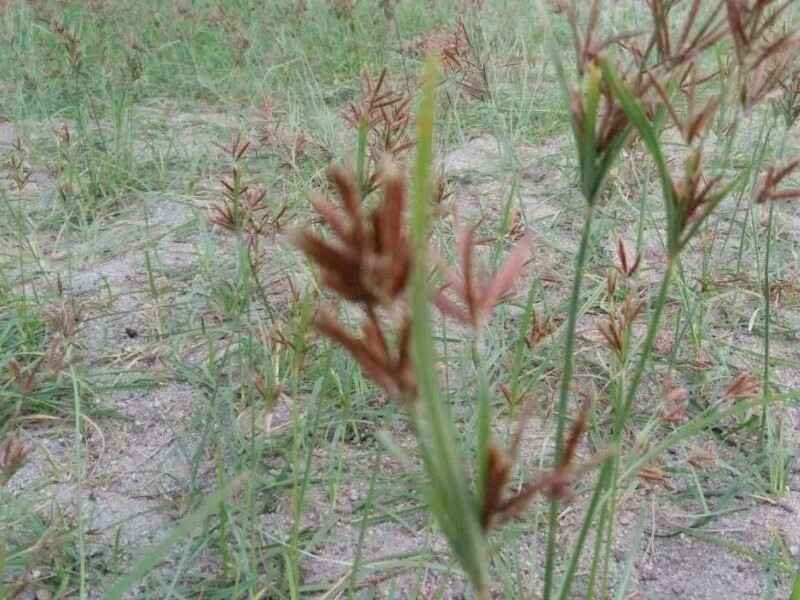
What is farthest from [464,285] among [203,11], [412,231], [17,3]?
[17,3]

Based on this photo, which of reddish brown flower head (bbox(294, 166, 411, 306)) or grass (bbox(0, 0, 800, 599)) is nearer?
reddish brown flower head (bbox(294, 166, 411, 306))

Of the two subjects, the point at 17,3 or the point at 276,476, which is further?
the point at 17,3

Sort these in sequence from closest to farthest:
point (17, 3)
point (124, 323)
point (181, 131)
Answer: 1. point (124, 323)
2. point (181, 131)
3. point (17, 3)

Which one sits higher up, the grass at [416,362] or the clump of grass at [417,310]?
the clump of grass at [417,310]

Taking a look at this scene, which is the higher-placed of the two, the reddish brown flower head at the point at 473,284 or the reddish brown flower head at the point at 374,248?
the reddish brown flower head at the point at 374,248

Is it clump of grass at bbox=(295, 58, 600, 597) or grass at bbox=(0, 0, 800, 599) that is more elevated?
clump of grass at bbox=(295, 58, 600, 597)

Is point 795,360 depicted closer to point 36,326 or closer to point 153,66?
point 36,326

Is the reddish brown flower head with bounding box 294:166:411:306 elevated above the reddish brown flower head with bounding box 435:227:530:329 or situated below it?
above

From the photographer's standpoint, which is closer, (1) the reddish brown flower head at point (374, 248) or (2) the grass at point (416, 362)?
(1) the reddish brown flower head at point (374, 248)
